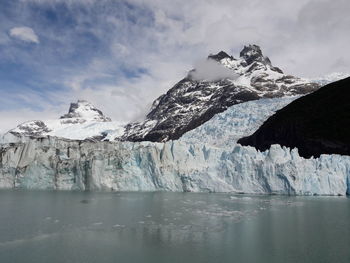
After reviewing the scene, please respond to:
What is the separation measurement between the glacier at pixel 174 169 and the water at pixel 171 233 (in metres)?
8.36

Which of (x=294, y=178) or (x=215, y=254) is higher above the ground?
(x=294, y=178)

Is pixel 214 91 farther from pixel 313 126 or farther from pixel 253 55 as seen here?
pixel 313 126

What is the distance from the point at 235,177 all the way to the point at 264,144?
22.9 metres

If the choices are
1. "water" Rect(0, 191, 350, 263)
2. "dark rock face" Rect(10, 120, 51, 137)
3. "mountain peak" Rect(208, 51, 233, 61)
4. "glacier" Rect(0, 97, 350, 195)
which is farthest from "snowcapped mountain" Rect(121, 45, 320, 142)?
"water" Rect(0, 191, 350, 263)

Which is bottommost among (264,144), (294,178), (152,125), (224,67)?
(294,178)

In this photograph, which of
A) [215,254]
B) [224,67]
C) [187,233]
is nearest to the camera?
[215,254]

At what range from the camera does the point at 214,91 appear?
12825 centimetres

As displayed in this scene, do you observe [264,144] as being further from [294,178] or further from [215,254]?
[215,254]

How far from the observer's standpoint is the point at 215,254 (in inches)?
441

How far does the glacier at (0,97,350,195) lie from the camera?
30062mm

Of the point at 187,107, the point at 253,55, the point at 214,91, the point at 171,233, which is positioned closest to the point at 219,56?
the point at 253,55

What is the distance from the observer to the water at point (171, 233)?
1109cm

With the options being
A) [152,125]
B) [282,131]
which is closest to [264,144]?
[282,131]

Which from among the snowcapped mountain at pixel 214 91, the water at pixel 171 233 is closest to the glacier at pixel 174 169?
the water at pixel 171 233
